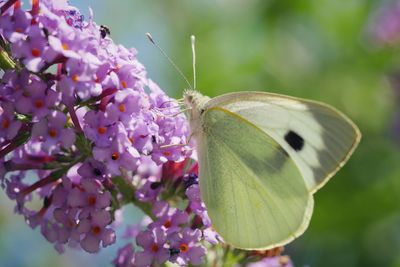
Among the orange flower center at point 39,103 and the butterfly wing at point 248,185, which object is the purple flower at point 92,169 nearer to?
the orange flower center at point 39,103

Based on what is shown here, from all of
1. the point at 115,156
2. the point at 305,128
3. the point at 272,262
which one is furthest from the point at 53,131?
the point at 272,262

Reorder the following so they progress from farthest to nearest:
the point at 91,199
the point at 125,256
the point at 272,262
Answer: the point at 272,262
the point at 125,256
the point at 91,199

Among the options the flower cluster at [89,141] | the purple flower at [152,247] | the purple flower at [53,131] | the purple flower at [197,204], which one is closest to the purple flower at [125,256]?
the flower cluster at [89,141]

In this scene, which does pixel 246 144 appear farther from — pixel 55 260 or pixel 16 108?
pixel 55 260

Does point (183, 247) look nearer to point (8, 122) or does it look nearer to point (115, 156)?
point (115, 156)

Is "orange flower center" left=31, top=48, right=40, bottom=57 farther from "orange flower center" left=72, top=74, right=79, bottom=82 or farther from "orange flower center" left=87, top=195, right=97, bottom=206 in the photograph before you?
"orange flower center" left=87, top=195, right=97, bottom=206

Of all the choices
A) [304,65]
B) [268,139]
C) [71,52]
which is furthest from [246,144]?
[304,65]
